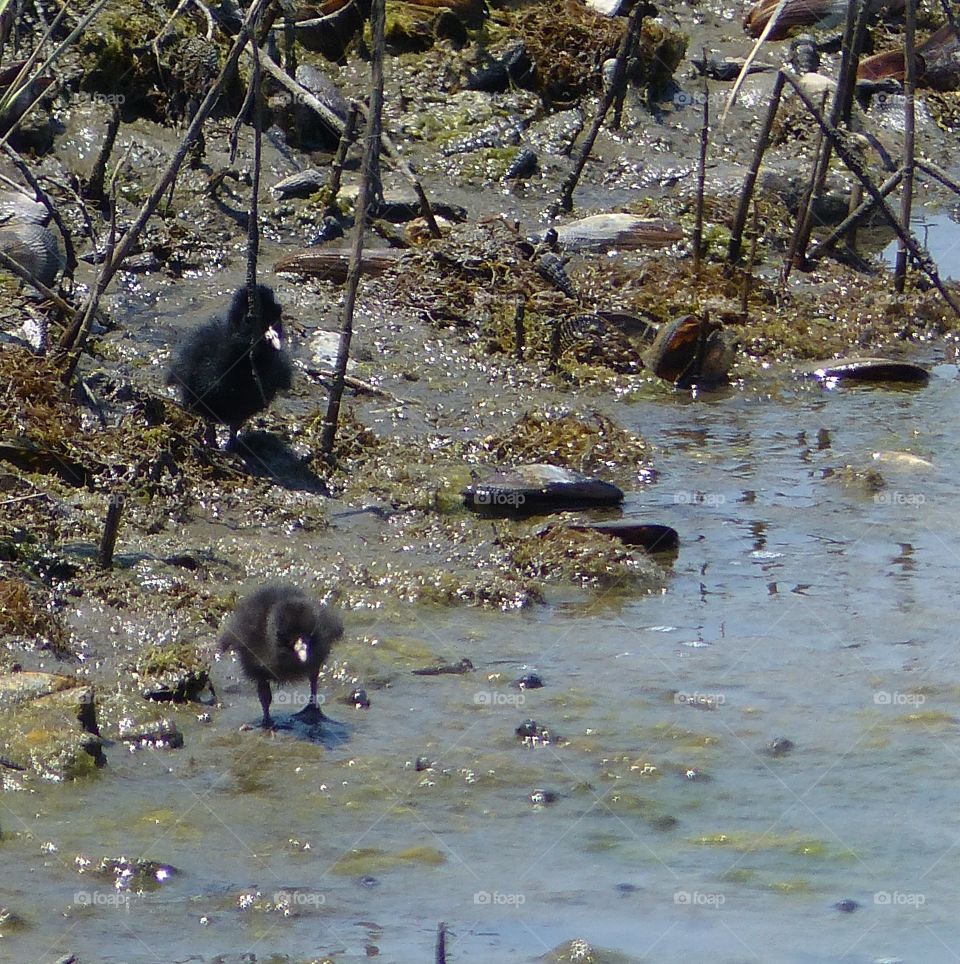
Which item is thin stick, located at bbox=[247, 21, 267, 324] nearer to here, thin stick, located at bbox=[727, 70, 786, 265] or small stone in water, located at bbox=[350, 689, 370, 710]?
small stone in water, located at bbox=[350, 689, 370, 710]

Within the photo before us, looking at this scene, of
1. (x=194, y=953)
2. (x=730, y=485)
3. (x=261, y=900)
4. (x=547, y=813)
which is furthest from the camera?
(x=730, y=485)

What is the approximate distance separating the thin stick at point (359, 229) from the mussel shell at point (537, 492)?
2.55 feet

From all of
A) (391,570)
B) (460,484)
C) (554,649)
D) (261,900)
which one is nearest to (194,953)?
(261,900)

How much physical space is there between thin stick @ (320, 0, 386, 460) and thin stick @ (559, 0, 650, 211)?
4.16m

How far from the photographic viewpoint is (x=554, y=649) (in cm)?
645

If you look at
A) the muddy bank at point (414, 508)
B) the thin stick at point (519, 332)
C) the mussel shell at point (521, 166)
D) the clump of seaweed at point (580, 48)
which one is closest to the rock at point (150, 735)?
the muddy bank at point (414, 508)

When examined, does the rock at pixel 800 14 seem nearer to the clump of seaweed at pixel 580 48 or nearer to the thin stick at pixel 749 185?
the clump of seaweed at pixel 580 48

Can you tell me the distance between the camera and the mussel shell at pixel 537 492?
25.3ft

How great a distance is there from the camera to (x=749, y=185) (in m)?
10.7

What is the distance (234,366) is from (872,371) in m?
4.30

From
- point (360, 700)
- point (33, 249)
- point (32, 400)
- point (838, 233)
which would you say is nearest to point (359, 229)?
point (32, 400)

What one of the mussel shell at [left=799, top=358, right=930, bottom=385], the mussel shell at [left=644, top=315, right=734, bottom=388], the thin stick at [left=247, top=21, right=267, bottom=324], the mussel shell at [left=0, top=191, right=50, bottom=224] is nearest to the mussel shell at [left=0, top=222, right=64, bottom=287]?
the mussel shell at [left=0, top=191, right=50, bottom=224]

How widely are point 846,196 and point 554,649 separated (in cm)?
736

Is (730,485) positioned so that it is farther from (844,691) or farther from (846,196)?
(846,196)
